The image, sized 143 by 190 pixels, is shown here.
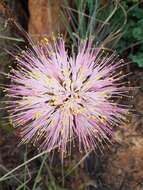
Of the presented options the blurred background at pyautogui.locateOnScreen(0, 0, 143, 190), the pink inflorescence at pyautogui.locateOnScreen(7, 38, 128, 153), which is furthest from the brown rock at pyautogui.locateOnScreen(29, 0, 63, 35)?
the pink inflorescence at pyautogui.locateOnScreen(7, 38, 128, 153)

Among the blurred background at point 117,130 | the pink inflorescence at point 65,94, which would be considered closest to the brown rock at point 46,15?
the blurred background at point 117,130

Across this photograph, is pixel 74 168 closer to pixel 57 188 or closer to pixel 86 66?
pixel 57 188

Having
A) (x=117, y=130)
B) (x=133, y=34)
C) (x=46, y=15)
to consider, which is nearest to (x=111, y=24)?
(x=133, y=34)

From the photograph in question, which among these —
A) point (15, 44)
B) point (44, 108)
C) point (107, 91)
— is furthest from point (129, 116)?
point (15, 44)

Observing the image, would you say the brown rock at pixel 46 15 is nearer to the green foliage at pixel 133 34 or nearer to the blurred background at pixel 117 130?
the blurred background at pixel 117 130

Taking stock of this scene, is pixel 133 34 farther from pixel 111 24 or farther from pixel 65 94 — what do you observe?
pixel 65 94

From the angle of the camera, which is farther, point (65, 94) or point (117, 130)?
point (117, 130)

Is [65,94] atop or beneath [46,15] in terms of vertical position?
beneath
